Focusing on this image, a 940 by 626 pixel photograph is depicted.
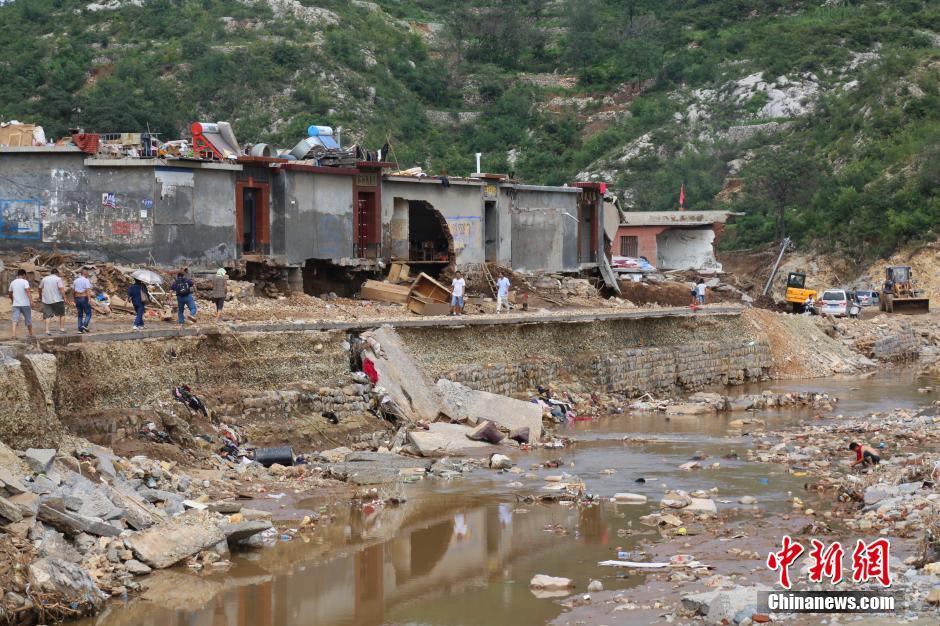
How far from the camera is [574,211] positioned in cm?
3847

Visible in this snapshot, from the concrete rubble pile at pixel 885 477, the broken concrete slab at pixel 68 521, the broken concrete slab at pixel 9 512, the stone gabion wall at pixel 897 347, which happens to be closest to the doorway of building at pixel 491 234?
the stone gabion wall at pixel 897 347

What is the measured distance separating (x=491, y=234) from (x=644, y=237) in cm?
1560

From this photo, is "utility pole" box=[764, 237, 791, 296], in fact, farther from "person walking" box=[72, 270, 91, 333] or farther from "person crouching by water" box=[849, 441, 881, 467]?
"person walking" box=[72, 270, 91, 333]

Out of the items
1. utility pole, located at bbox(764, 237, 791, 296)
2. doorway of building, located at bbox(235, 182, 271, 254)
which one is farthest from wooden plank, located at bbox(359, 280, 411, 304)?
utility pole, located at bbox(764, 237, 791, 296)

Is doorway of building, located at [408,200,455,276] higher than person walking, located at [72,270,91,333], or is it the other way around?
doorway of building, located at [408,200,455,276]

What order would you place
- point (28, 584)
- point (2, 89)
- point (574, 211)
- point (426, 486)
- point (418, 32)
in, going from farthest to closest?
point (418, 32) < point (2, 89) < point (574, 211) < point (426, 486) < point (28, 584)

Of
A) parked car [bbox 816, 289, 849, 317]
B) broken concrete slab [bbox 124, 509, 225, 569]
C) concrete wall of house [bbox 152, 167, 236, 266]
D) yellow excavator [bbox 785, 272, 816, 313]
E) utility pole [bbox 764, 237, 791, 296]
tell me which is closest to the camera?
broken concrete slab [bbox 124, 509, 225, 569]

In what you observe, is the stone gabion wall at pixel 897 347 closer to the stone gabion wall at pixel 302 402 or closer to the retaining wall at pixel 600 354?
the retaining wall at pixel 600 354

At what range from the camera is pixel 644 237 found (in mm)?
49781

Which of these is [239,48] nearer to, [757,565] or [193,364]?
[193,364]

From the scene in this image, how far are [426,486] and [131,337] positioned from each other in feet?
16.8

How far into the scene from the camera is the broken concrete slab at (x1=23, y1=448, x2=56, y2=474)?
13.5 metres

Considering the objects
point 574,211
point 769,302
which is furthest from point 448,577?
point 769,302

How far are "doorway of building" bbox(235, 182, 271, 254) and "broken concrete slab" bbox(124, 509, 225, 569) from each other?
15.7 meters
